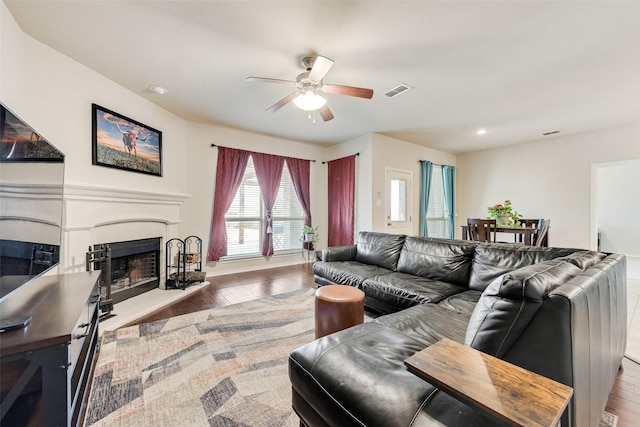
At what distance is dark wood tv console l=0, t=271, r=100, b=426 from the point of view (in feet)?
3.48

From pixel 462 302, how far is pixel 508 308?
1208 millimetres

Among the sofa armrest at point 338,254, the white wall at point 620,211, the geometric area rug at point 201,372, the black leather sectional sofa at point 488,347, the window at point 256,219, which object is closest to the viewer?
the black leather sectional sofa at point 488,347

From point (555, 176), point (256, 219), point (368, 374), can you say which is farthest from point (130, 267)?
point (555, 176)

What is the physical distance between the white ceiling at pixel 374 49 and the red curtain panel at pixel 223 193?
0.92 meters

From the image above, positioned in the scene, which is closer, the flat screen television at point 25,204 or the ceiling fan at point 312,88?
the flat screen television at point 25,204

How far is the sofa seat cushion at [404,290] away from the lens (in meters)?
2.24

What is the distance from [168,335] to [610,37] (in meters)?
4.56

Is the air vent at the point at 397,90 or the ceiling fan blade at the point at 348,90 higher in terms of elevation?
the air vent at the point at 397,90

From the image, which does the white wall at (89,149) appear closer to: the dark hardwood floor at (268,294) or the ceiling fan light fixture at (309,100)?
the dark hardwood floor at (268,294)

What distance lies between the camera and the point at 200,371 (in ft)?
5.96

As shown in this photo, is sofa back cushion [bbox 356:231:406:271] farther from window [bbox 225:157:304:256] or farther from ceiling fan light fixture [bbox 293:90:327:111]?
window [bbox 225:157:304:256]

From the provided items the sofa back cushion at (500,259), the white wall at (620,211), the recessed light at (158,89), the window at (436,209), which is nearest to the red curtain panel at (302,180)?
the recessed light at (158,89)

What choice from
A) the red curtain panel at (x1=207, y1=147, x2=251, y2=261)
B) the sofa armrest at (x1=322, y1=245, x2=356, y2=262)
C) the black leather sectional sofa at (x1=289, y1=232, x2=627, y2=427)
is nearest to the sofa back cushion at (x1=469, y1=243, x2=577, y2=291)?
the black leather sectional sofa at (x1=289, y1=232, x2=627, y2=427)

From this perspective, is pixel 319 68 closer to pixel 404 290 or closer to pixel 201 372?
pixel 404 290
